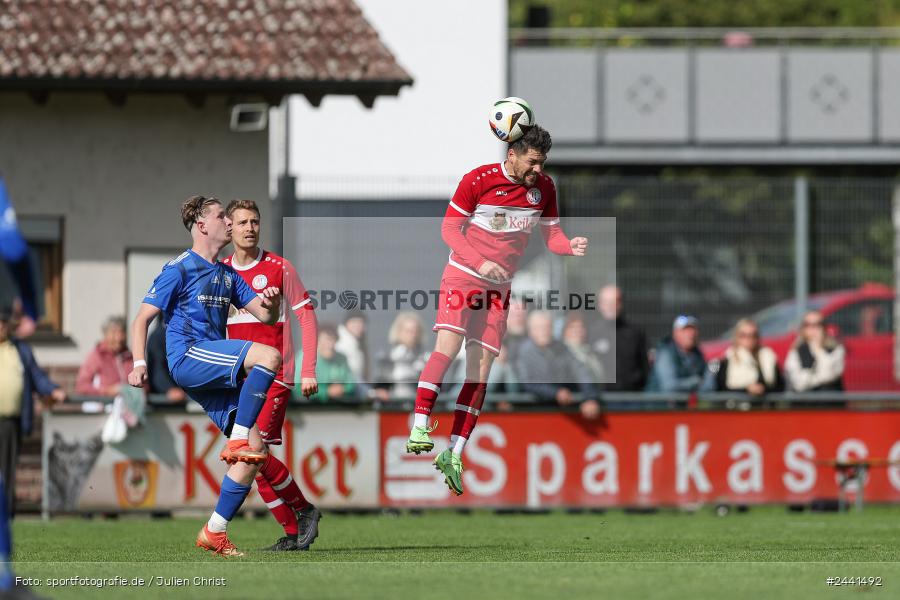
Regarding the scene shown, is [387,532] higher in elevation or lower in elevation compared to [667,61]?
lower

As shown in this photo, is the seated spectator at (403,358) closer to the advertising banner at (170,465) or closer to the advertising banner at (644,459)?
the advertising banner at (644,459)

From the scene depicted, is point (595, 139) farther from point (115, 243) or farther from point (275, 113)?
point (115, 243)

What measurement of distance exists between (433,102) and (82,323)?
996 cm

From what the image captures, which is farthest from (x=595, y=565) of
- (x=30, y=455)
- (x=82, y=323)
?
(x=82, y=323)

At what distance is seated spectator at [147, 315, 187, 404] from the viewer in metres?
17.6

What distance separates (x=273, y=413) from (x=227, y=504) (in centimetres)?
74

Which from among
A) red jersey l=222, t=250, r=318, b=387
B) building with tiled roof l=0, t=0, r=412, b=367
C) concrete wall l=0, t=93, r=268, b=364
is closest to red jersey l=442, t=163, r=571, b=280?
red jersey l=222, t=250, r=318, b=387

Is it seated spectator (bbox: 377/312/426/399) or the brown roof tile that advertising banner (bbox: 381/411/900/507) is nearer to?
seated spectator (bbox: 377/312/426/399)

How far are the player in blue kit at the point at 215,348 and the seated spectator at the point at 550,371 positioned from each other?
729 centimetres

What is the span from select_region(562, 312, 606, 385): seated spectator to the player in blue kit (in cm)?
767

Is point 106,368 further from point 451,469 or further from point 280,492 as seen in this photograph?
point 451,469

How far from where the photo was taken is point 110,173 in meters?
20.8

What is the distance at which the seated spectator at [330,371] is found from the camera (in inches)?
696

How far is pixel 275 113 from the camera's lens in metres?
23.3
